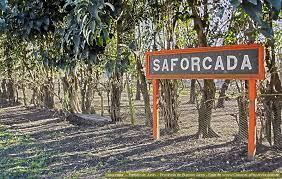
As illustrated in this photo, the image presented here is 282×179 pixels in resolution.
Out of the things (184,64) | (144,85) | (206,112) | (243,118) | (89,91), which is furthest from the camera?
(89,91)

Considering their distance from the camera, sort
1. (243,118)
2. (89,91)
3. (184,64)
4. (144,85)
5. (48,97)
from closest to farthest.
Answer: (184,64) → (243,118) → (144,85) → (89,91) → (48,97)

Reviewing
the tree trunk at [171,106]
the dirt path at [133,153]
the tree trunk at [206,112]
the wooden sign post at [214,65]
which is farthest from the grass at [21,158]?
the tree trunk at [206,112]

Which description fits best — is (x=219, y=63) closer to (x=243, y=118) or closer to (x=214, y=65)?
(x=214, y=65)

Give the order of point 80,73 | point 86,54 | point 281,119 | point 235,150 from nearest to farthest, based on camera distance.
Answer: point 235,150 → point 281,119 → point 86,54 → point 80,73

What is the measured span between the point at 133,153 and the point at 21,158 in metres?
1.53

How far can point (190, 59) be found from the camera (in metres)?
4.09

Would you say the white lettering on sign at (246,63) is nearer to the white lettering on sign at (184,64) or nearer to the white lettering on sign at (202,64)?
the white lettering on sign at (202,64)

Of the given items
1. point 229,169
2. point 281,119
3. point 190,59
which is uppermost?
point 190,59

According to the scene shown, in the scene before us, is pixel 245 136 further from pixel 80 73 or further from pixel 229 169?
pixel 80 73

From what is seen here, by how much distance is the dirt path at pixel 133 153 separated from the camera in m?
3.56

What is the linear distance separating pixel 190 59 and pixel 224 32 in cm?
83

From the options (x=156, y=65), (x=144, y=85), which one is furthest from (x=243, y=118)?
Result: (x=144, y=85)

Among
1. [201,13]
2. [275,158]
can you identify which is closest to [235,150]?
[275,158]

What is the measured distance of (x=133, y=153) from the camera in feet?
14.2
